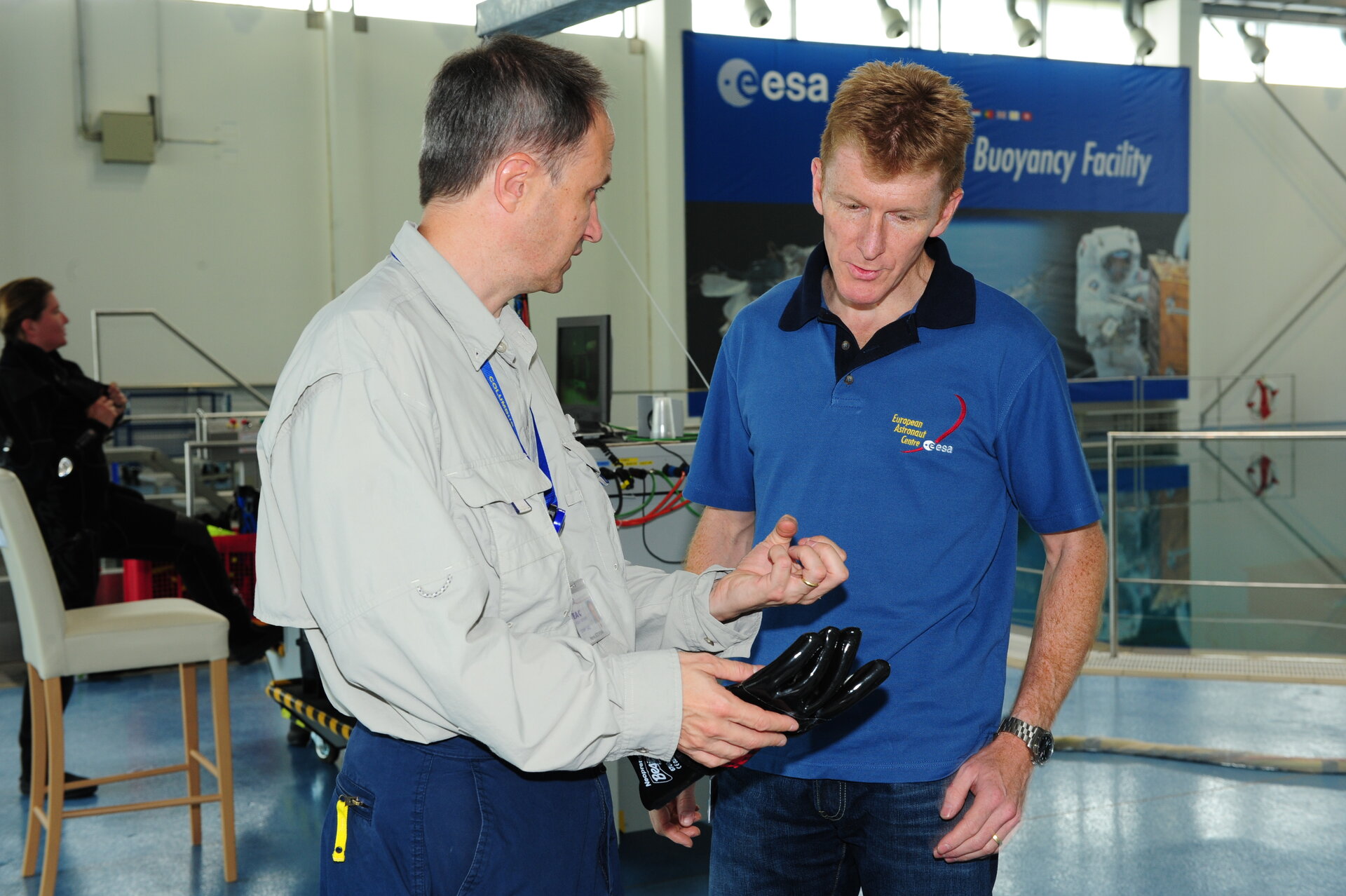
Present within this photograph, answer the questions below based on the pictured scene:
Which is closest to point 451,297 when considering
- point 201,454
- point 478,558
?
point 478,558

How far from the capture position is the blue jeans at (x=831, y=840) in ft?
4.52

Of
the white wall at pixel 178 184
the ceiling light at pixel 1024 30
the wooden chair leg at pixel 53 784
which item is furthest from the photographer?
the ceiling light at pixel 1024 30

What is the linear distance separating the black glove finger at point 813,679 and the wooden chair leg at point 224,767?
2401 millimetres

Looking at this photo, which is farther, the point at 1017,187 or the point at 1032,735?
the point at 1017,187

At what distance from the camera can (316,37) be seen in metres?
10.7

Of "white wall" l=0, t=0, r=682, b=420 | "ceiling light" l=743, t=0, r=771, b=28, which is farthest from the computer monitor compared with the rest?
"ceiling light" l=743, t=0, r=771, b=28

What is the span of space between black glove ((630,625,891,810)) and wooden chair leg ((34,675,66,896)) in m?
2.39

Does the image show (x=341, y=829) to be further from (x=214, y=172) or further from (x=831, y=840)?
(x=214, y=172)

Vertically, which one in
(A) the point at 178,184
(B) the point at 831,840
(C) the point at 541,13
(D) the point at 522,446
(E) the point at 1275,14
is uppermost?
(E) the point at 1275,14

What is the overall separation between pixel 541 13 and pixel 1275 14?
534 inches

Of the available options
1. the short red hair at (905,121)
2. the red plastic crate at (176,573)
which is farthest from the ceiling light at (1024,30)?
the short red hair at (905,121)

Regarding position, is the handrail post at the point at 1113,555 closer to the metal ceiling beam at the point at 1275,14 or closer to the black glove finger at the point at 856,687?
the black glove finger at the point at 856,687

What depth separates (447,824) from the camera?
1125 millimetres

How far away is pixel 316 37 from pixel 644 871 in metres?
9.62
